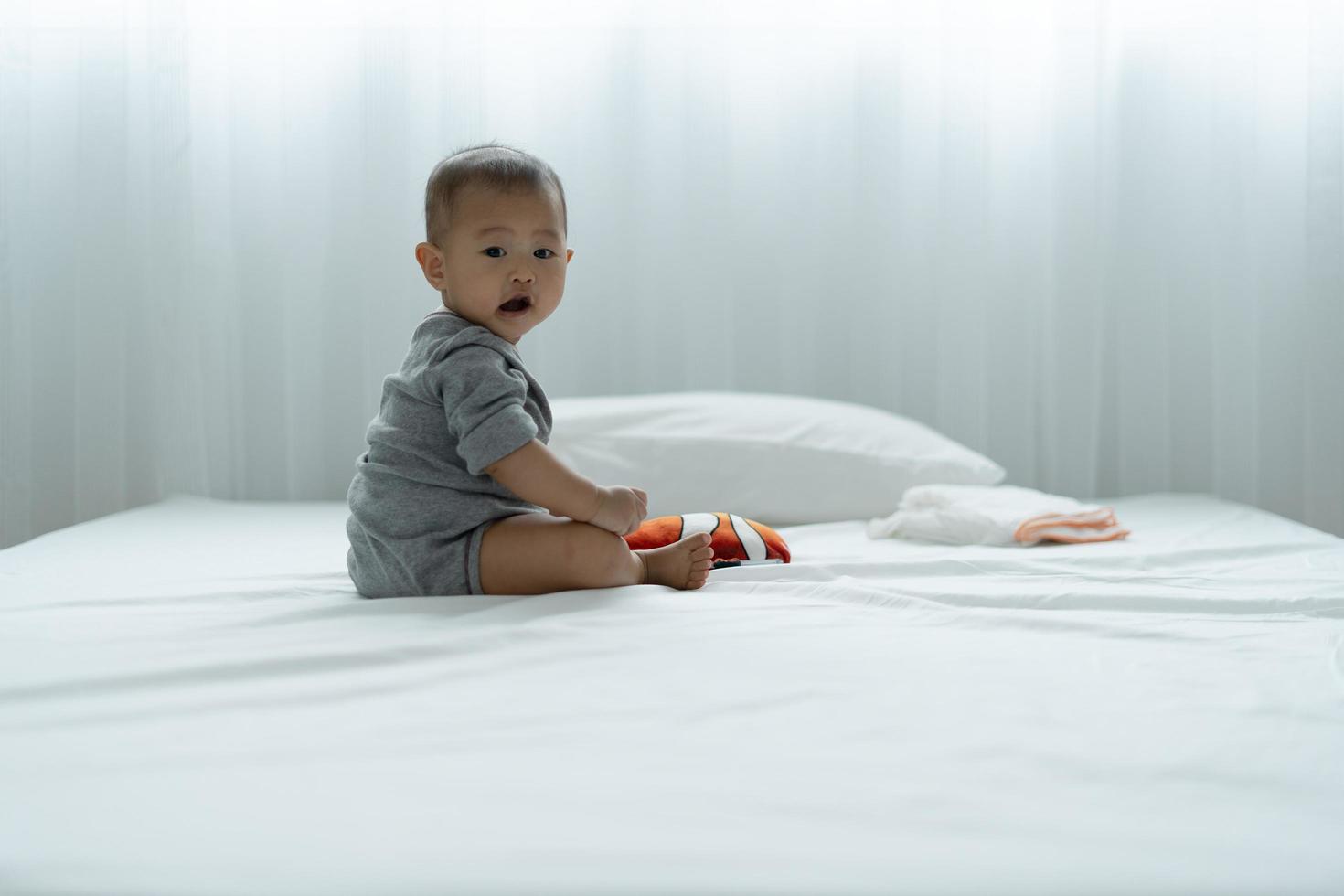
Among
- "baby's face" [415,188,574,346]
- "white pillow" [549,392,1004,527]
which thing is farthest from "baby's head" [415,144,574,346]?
"white pillow" [549,392,1004,527]

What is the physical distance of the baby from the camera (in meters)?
1.09

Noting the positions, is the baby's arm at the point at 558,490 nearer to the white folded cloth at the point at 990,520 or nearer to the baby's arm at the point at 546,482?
the baby's arm at the point at 546,482

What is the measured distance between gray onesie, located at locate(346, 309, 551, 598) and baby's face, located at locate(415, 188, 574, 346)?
5cm

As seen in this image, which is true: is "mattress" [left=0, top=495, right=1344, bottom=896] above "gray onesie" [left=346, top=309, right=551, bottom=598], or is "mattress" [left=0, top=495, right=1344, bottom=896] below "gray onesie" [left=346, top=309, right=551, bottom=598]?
below

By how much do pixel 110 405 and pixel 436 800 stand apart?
82.5 inches

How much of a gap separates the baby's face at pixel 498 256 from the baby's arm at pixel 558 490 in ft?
0.60

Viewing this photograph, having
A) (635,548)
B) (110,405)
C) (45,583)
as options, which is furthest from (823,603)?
(110,405)

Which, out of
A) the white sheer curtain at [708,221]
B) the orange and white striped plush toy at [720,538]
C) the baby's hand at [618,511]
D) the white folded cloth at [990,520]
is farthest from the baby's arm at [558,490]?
the white sheer curtain at [708,221]

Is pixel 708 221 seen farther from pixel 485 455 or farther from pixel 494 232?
pixel 485 455

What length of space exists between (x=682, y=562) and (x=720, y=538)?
0.51 ft

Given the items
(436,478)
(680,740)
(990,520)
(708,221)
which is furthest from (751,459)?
(680,740)

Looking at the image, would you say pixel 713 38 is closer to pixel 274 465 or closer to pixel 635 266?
pixel 635 266

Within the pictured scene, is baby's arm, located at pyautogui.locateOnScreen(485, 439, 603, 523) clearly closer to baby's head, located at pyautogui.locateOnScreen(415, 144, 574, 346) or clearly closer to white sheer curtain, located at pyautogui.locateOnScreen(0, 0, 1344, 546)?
baby's head, located at pyautogui.locateOnScreen(415, 144, 574, 346)

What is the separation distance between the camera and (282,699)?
736 millimetres
